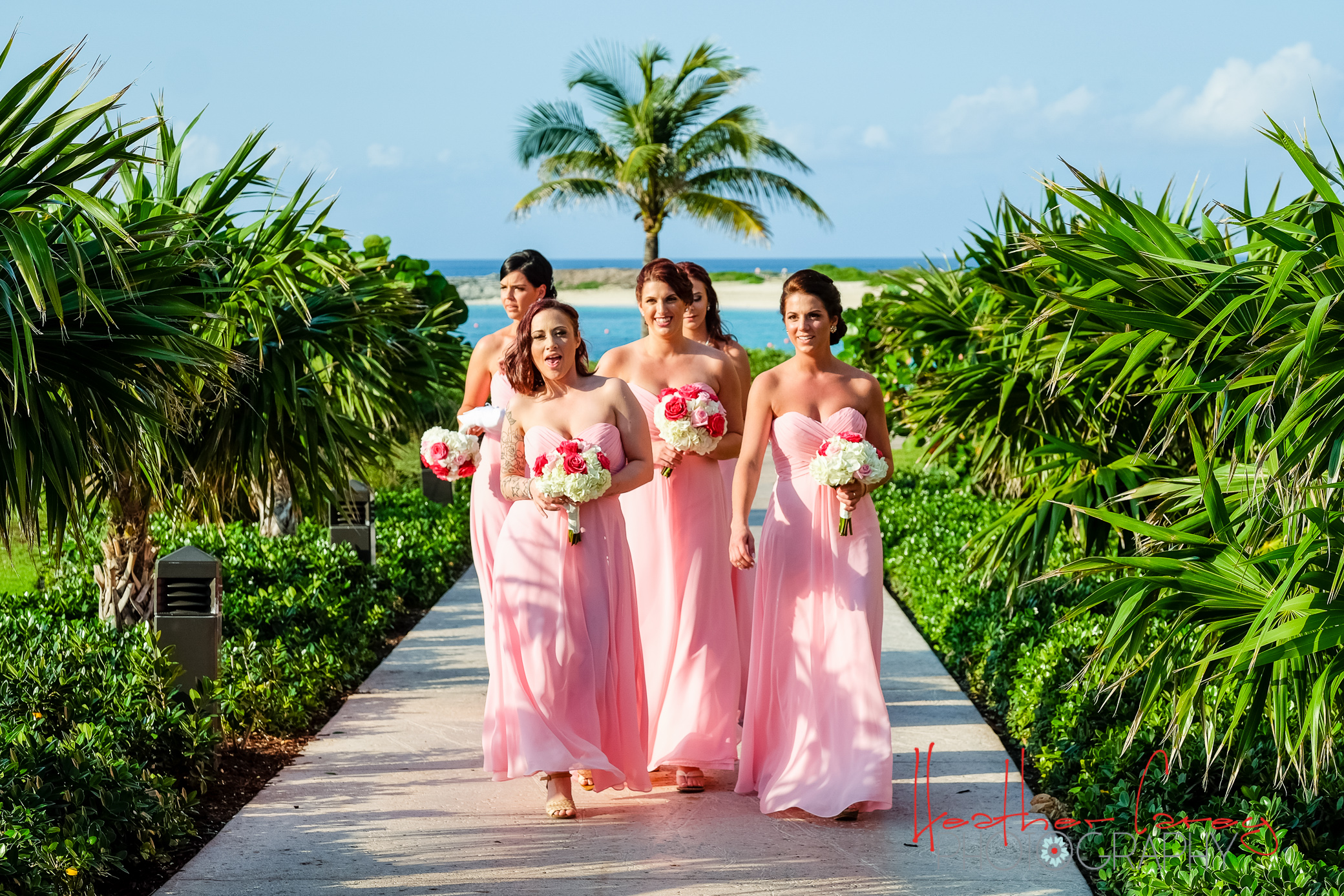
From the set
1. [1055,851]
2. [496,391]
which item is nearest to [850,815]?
[1055,851]

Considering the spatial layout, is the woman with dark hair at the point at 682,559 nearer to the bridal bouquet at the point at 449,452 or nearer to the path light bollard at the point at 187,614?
the bridal bouquet at the point at 449,452

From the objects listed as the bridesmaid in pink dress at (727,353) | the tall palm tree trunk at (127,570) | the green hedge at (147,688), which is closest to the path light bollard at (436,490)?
the green hedge at (147,688)

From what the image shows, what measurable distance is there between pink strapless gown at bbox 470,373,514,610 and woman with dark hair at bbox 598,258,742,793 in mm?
599

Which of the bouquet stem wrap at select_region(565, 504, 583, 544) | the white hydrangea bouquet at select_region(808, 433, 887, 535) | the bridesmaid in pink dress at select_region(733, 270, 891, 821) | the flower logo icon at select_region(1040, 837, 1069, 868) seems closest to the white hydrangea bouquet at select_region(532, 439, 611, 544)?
the bouquet stem wrap at select_region(565, 504, 583, 544)

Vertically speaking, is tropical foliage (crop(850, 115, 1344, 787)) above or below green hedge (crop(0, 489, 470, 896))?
above

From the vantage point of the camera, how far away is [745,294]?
9181 cm

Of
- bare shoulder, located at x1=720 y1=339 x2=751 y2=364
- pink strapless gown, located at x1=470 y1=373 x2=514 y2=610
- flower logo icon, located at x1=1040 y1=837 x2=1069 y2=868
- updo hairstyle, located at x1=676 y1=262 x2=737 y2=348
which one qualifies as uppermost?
updo hairstyle, located at x1=676 y1=262 x2=737 y2=348

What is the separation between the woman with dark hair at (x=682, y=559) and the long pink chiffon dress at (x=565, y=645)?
342 millimetres

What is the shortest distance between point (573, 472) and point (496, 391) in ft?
5.11

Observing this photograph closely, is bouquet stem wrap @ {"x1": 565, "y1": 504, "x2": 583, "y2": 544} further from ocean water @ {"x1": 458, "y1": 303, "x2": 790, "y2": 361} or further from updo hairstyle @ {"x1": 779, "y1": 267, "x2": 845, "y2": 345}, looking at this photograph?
ocean water @ {"x1": 458, "y1": 303, "x2": 790, "y2": 361}

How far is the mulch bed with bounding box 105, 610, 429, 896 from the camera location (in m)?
4.19

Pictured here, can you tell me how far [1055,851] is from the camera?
4441mm

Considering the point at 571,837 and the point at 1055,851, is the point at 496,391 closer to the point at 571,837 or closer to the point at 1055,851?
the point at 571,837

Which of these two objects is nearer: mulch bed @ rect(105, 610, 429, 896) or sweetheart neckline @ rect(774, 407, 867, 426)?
mulch bed @ rect(105, 610, 429, 896)
